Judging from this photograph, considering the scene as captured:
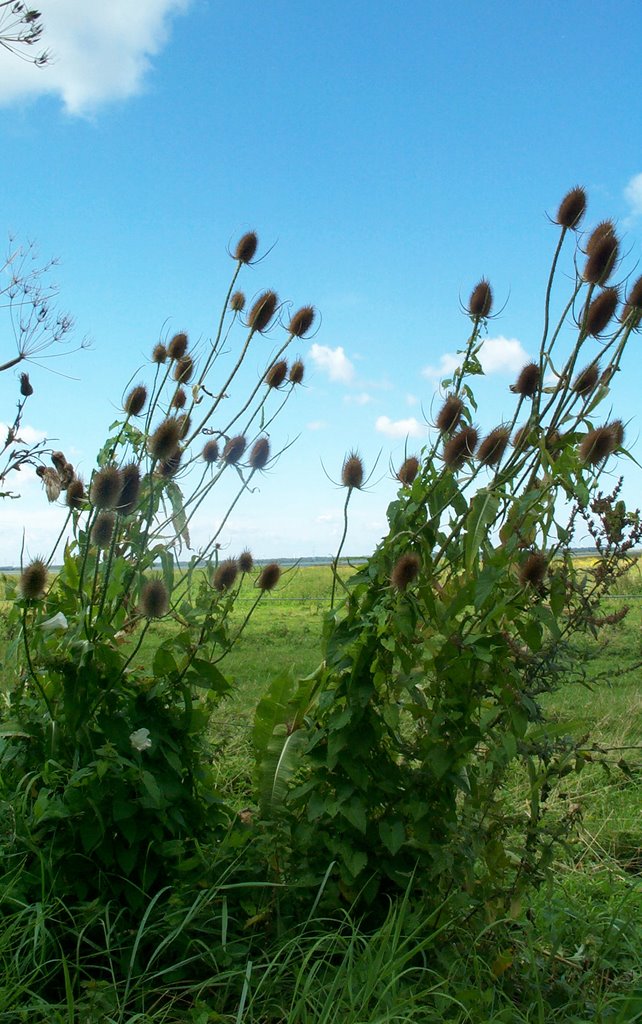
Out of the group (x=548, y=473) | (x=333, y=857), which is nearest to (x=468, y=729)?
(x=333, y=857)

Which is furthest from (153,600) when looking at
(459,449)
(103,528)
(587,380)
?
(587,380)

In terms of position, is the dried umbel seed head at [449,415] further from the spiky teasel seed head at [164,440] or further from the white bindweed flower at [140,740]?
the white bindweed flower at [140,740]

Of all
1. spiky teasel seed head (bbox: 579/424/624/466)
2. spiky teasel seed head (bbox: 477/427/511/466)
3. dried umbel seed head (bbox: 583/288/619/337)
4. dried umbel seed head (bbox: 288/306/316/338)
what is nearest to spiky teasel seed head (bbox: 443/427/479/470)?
spiky teasel seed head (bbox: 477/427/511/466)

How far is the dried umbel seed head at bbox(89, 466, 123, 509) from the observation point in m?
2.23

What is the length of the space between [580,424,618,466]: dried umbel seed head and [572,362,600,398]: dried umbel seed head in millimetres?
223

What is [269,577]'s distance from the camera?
8.43 ft

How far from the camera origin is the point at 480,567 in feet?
7.55

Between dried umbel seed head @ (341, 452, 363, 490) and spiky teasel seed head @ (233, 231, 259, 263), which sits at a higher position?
spiky teasel seed head @ (233, 231, 259, 263)

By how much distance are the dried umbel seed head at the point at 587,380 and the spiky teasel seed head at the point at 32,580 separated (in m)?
1.53

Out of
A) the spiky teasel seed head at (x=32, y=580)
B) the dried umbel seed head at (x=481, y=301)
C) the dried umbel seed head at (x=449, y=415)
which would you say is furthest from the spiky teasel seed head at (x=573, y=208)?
the spiky teasel seed head at (x=32, y=580)

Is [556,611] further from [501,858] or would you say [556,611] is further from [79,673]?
[79,673]

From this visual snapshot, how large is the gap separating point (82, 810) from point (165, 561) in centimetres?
67

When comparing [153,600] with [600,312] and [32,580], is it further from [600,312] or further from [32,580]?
[600,312]

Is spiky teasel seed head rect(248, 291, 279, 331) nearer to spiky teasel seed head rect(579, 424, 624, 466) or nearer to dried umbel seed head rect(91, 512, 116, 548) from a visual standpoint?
dried umbel seed head rect(91, 512, 116, 548)
